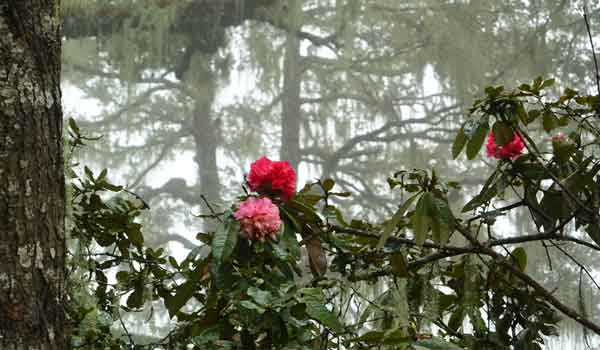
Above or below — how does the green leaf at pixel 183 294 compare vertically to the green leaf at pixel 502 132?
below

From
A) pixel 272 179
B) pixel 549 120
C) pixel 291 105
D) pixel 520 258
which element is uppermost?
pixel 291 105

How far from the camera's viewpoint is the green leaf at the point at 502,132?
1246 mm

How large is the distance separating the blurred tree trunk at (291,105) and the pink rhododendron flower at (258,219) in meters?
6.89

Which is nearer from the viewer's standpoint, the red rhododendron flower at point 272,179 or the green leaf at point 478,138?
the red rhododendron flower at point 272,179

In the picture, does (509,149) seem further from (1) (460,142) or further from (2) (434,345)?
(2) (434,345)

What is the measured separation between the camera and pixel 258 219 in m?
1.06

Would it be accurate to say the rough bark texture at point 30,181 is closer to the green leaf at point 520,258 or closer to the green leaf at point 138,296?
the green leaf at point 138,296

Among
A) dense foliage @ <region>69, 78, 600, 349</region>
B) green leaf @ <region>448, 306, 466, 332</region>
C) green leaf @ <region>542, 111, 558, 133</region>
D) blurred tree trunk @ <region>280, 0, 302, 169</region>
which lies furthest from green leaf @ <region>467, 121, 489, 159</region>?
blurred tree trunk @ <region>280, 0, 302, 169</region>

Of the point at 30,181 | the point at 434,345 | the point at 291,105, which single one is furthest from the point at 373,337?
the point at 291,105

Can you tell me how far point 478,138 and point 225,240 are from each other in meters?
0.44

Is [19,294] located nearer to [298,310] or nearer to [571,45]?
[298,310]

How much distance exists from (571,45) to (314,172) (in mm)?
2724

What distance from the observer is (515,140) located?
1294 mm

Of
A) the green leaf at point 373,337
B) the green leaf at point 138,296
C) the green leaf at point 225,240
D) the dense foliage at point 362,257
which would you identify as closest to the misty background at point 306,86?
the green leaf at point 138,296
